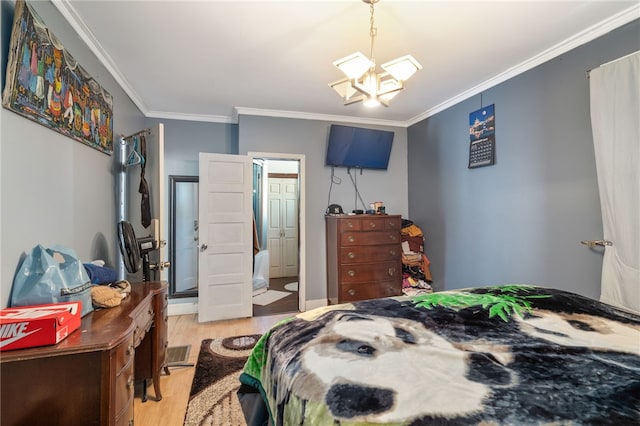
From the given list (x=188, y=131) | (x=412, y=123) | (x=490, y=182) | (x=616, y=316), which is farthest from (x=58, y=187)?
(x=412, y=123)

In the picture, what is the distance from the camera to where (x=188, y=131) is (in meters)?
3.71

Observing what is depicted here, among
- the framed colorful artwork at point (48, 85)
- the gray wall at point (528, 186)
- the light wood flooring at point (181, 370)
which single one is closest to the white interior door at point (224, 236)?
the light wood flooring at point (181, 370)

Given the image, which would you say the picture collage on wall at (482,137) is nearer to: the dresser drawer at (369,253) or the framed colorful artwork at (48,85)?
the dresser drawer at (369,253)

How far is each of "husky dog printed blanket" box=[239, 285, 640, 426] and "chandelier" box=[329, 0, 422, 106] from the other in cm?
131

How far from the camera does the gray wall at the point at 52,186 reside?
1.24 meters

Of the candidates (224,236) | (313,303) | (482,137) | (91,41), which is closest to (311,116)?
(224,236)

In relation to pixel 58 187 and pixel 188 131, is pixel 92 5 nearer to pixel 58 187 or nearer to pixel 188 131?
pixel 58 187

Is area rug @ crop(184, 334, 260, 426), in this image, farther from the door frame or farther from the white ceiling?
the white ceiling

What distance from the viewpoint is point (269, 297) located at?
174 inches

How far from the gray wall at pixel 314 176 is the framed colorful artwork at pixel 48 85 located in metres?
1.70

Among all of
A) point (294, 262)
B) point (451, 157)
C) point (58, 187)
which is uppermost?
point (451, 157)

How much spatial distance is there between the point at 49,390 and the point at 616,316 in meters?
2.28

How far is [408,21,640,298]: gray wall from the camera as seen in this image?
6.87ft

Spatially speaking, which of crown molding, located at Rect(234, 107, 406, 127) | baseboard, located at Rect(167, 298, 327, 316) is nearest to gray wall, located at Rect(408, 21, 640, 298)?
crown molding, located at Rect(234, 107, 406, 127)
